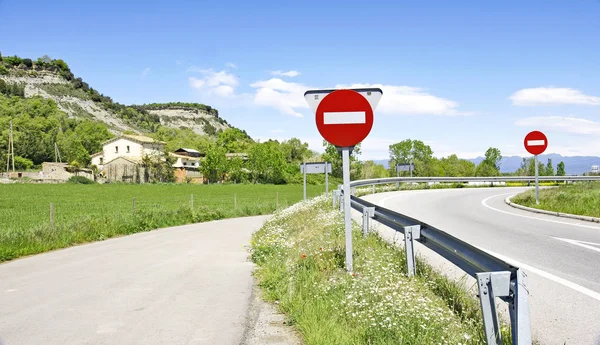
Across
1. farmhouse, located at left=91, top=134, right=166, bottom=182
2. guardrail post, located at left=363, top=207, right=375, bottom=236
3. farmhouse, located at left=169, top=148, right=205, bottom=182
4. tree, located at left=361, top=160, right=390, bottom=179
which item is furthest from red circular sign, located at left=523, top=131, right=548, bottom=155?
farmhouse, located at left=169, top=148, right=205, bottom=182

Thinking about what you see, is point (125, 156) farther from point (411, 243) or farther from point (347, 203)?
point (411, 243)

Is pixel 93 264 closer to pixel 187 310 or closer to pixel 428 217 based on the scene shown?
pixel 187 310

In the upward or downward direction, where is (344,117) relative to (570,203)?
upward

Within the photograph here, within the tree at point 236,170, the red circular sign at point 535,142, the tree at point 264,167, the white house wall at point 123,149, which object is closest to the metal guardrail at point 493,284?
the red circular sign at point 535,142

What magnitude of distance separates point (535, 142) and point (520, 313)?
674 inches

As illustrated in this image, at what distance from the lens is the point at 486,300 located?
368 centimetres

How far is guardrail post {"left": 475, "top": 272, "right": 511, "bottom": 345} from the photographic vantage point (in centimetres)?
357

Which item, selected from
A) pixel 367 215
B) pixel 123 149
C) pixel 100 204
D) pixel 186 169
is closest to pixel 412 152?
pixel 186 169

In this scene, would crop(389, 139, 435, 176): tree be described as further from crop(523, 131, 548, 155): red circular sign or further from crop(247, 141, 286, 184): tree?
crop(523, 131, 548, 155): red circular sign

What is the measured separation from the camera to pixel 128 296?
22.7 feet

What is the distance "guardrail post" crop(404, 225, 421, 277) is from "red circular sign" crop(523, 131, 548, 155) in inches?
554

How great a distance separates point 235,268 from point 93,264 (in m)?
3.11

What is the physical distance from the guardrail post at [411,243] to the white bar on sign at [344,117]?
61.6 inches

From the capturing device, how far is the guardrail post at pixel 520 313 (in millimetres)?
3324
